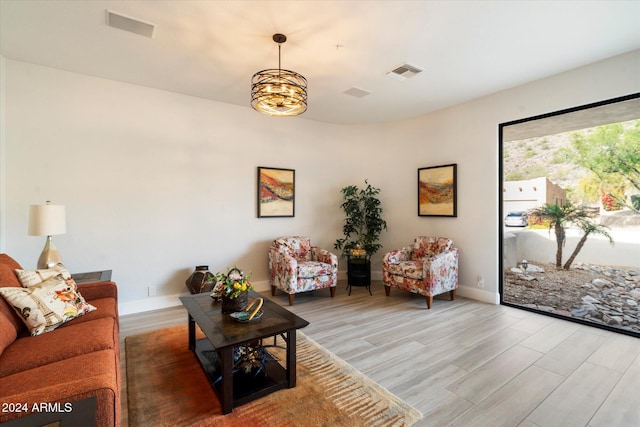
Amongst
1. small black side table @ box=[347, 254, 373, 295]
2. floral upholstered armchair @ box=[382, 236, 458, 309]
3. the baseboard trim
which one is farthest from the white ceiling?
the baseboard trim

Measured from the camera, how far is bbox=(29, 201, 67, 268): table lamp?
2650 millimetres

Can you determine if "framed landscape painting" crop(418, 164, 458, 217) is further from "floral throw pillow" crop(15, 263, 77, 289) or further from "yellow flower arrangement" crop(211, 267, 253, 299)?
"floral throw pillow" crop(15, 263, 77, 289)

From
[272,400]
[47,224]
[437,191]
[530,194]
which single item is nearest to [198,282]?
[47,224]

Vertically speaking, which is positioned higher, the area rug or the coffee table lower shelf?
the coffee table lower shelf

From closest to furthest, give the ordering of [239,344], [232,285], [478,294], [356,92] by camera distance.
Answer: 1. [239,344]
2. [232,285]
3. [356,92]
4. [478,294]

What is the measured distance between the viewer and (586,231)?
11.2ft

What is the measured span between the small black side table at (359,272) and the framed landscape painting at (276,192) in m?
1.33

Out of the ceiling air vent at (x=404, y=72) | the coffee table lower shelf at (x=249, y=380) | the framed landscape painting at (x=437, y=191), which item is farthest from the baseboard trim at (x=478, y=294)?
the coffee table lower shelf at (x=249, y=380)

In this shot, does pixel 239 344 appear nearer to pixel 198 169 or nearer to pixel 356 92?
pixel 198 169

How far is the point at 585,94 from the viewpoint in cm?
331

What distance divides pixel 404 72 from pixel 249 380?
11.4 ft

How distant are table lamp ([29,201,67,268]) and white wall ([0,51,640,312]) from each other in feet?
2.20

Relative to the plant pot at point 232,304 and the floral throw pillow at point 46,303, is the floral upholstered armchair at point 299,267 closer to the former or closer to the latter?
the plant pot at point 232,304

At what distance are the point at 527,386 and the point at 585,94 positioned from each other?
10.6ft
